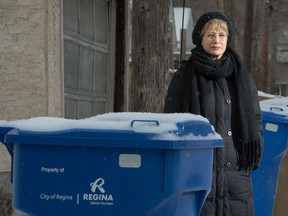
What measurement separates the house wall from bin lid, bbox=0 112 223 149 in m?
2.34

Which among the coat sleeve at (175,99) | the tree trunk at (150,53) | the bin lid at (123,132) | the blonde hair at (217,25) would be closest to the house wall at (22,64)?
the tree trunk at (150,53)

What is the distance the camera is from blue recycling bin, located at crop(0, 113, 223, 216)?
9.89ft

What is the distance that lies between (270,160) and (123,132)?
2.36 meters

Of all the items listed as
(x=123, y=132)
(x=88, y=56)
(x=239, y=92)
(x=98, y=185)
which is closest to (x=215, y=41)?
(x=239, y=92)

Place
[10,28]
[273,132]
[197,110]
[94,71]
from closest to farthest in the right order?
[197,110] < [273,132] < [10,28] < [94,71]

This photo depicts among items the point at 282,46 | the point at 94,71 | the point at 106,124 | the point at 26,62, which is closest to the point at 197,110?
the point at 106,124

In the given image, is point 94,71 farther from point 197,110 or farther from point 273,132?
point 197,110

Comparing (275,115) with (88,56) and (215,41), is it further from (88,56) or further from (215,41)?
(88,56)

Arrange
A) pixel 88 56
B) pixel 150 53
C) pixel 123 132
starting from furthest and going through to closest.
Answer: pixel 88 56 < pixel 150 53 < pixel 123 132

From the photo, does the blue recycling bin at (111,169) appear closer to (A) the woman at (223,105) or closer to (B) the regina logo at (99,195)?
(B) the regina logo at (99,195)

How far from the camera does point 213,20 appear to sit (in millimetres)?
4023

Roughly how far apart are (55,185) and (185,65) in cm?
130

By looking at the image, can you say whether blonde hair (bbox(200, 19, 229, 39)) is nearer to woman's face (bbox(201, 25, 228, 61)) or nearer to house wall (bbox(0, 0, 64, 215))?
woman's face (bbox(201, 25, 228, 61))

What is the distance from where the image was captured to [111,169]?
304 cm
